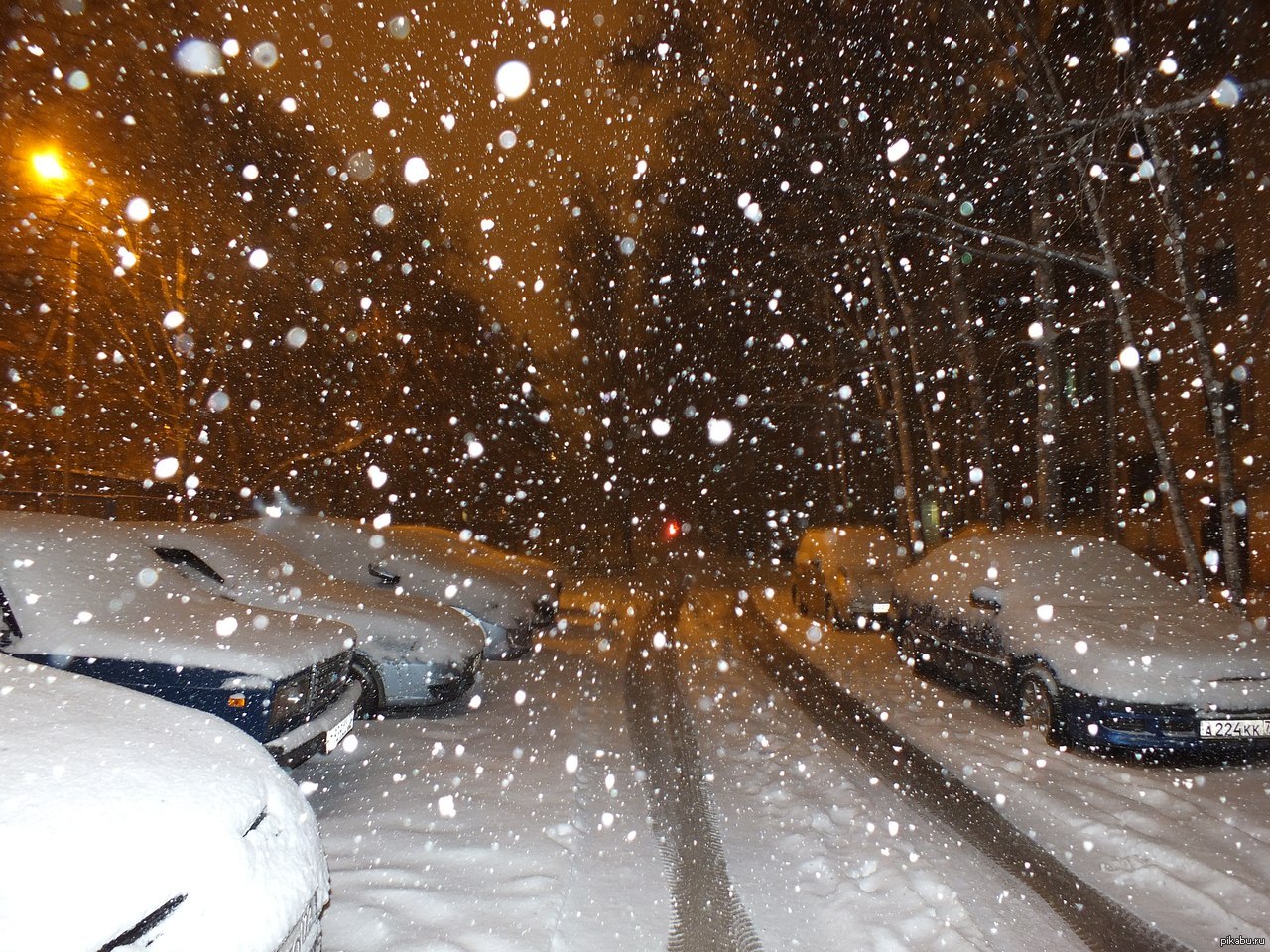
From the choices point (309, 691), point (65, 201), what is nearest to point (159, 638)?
point (309, 691)

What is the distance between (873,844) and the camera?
4535 millimetres

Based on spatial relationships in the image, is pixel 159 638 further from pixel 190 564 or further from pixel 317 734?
pixel 190 564

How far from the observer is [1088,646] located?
6.30 m

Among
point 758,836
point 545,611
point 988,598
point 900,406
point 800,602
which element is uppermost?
point 900,406

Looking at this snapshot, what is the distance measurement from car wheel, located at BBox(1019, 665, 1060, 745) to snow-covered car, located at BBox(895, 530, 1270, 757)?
0.01 meters

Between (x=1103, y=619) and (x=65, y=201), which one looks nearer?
(x=1103, y=619)

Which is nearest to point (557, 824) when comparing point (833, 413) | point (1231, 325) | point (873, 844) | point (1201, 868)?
point (873, 844)

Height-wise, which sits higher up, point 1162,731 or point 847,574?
point 1162,731

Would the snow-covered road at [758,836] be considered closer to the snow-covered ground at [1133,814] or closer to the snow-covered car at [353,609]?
the snow-covered ground at [1133,814]

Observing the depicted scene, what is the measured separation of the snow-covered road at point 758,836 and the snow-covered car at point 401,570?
1.86m

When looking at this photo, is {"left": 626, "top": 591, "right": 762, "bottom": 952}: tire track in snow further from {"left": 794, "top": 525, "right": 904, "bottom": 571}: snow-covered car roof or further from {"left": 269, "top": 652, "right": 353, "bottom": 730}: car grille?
{"left": 794, "top": 525, "right": 904, "bottom": 571}: snow-covered car roof

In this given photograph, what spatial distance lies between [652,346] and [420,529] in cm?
1971

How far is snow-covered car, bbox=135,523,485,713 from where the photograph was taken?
6469 millimetres

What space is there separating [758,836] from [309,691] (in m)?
2.98
